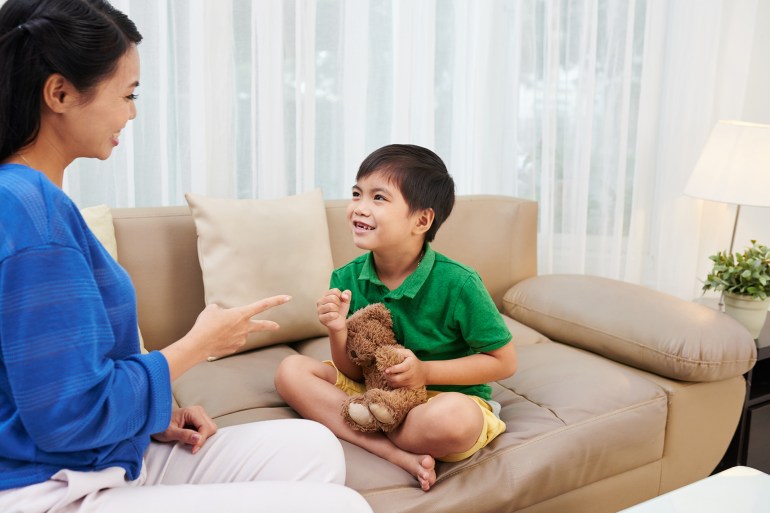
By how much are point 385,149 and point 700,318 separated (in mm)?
1090

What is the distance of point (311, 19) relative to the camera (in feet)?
7.80

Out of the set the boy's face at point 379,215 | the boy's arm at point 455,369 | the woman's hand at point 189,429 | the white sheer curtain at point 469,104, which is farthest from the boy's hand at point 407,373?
the white sheer curtain at point 469,104

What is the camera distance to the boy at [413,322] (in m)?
1.37

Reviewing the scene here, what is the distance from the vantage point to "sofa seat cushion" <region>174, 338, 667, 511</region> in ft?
4.46

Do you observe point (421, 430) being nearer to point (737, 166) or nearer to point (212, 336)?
point (212, 336)

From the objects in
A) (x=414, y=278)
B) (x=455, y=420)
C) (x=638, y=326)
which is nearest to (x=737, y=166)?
(x=638, y=326)

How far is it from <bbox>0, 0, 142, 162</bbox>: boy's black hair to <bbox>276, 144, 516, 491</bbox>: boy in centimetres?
65

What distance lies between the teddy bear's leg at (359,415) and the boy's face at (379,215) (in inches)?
13.4

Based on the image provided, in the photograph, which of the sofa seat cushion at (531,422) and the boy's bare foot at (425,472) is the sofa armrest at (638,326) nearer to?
the sofa seat cushion at (531,422)

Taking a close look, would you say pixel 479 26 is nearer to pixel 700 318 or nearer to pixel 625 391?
pixel 700 318

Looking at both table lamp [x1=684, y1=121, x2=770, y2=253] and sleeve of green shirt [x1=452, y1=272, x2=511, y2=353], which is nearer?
sleeve of green shirt [x1=452, y1=272, x2=511, y2=353]

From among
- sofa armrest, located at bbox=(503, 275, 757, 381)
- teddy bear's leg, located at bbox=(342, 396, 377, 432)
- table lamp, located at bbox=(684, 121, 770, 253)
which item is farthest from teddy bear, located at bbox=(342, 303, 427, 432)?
table lamp, located at bbox=(684, 121, 770, 253)

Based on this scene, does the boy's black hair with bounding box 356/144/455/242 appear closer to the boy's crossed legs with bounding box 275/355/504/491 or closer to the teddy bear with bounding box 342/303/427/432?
the teddy bear with bounding box 342/303/427/432

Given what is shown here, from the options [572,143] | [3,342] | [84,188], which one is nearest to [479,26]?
[572,143]
